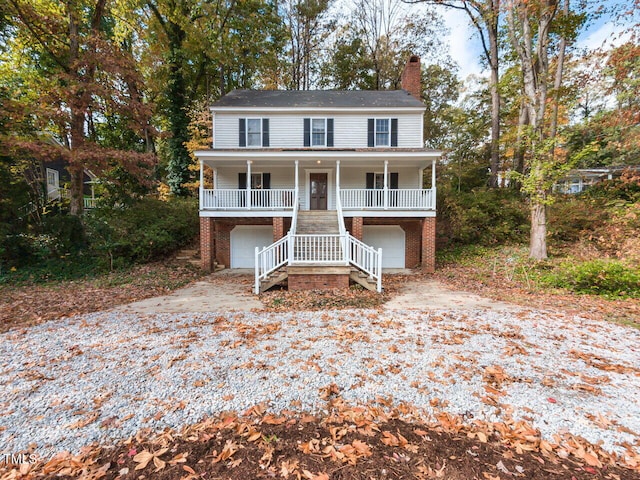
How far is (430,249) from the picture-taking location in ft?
38.0

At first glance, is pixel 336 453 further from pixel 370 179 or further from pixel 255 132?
pixel 255 132

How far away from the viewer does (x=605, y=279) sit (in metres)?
7.64

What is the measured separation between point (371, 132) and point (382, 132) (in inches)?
21.0

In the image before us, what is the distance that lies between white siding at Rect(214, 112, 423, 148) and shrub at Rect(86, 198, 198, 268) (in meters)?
4.19

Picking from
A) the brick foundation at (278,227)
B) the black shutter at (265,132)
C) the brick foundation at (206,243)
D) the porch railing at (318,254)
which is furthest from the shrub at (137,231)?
the porch railing at (318,254)

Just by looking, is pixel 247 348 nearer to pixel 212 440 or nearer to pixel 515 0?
pixel 212 440

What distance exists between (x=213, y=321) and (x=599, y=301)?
9452mm

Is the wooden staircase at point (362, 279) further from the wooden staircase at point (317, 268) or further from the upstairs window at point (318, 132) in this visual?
the upstairs window at point (318, 132)

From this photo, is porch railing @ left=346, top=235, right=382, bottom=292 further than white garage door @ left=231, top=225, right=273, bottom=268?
No

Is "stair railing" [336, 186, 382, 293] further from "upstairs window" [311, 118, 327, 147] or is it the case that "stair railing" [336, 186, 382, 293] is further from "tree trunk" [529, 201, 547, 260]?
"tree trunk" [529, 201, 547, 260]

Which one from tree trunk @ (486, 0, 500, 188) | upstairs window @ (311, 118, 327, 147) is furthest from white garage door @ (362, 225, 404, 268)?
tree trunk @ (486, 0, 500, 188)

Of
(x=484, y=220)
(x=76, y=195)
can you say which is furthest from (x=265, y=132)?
(x=484, y=220)

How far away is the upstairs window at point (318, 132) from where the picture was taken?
13867 millimetres

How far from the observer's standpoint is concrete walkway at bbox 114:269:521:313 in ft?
22.6
